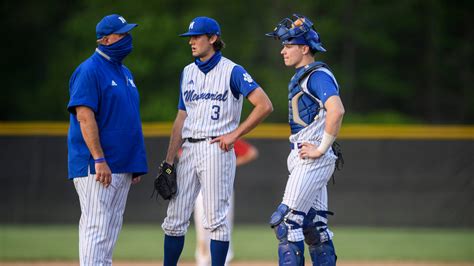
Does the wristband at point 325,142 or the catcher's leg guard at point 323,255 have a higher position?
the wristband at point 325,142

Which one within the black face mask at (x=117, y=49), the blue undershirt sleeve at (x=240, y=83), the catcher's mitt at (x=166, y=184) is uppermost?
the black face mask at (x=117, y=49)

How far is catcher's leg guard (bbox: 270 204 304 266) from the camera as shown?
6082mm

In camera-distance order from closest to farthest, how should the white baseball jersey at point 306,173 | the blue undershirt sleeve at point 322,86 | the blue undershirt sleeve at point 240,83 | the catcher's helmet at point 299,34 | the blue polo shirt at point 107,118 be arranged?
→ the blue polo shirt at point 107,118
the blue undershirt sleeve at point 322,86
the white baseball jersey at point 306,173
the catcher's helmet at point 299,34
the blue undershirt sleeve at point 240,83

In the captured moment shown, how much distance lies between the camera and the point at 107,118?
19.8 ft

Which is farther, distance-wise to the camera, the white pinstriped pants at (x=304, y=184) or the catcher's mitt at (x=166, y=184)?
the catcher's mitt at (x=166, y=184)

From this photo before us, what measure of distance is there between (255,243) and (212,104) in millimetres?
5536

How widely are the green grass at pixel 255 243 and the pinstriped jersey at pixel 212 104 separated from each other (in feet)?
13.3

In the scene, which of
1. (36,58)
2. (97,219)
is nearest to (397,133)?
(97,219)

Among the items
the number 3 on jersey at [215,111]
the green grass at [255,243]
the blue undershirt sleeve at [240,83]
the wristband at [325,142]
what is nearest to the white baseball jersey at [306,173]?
the wristband at [325,142]

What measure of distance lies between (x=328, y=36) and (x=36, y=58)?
7.64 m

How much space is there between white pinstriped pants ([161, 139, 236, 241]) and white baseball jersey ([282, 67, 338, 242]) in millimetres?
472

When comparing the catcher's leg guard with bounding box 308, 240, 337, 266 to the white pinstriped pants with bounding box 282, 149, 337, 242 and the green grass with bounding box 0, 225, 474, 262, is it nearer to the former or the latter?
the white pinstriped pants with bounding box 282, 149, 337, 242

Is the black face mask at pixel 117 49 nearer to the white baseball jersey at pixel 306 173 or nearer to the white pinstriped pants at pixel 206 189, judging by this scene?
the white pinstriped pants at pixel 206 189

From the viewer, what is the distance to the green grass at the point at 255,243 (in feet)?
34.2
